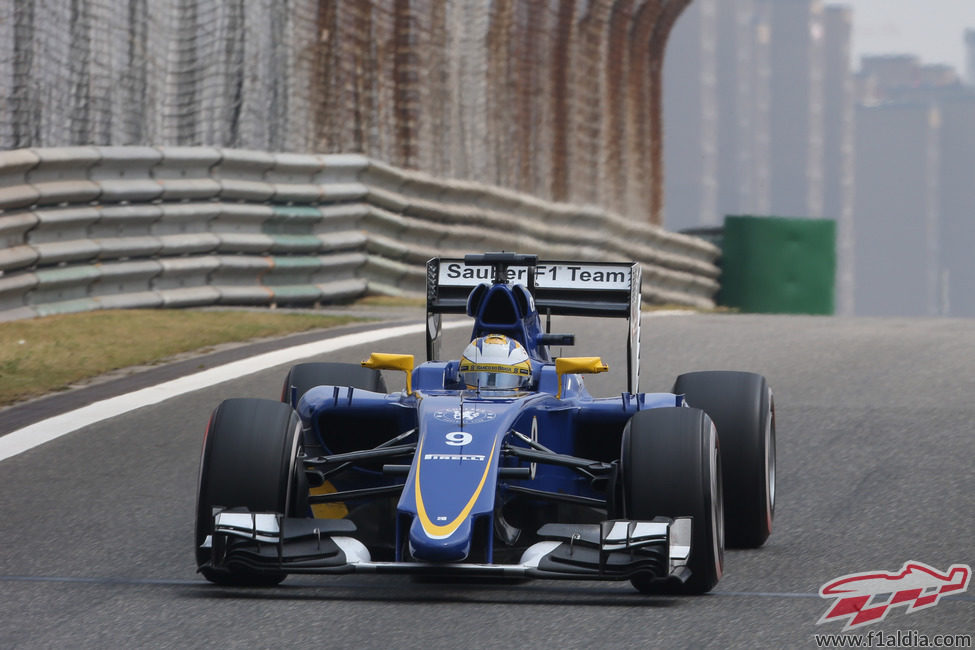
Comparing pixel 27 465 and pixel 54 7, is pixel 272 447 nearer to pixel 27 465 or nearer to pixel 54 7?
Answer: pixel 27 465

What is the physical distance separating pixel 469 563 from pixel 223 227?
10.5 meters

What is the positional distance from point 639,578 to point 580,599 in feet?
0.73

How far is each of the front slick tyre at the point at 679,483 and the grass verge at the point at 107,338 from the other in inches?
216

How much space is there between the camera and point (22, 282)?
Answer: 44.9ft

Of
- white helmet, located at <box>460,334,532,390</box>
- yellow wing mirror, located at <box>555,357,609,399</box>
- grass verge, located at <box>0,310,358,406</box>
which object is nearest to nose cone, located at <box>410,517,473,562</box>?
yellow wing mirror, located at <box>555,357,609,399</box>

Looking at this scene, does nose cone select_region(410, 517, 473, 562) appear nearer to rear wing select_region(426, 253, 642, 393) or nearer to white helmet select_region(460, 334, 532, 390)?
white helmet select_region(460, 334, 532, 390)

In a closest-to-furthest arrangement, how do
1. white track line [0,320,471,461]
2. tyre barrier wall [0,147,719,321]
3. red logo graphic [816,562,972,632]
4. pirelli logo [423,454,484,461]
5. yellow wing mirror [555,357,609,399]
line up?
1. red logo graphic [816,562,972,632]
2. pirelli logo [423,454,484,461]
3. yellow wing mirror [555,357,609,399]
4. white track line [0,320,471,461]
5. tyre barrier wall [0,147,719,321]

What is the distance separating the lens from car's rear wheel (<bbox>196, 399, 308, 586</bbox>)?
21.2ft

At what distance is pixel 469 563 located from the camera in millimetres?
6164

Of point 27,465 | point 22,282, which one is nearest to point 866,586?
point 27,465

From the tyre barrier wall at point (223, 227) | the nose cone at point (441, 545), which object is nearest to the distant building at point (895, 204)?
the tyre barrier wall at point (223, 227)

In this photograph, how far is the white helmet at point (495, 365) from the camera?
24.0 ft

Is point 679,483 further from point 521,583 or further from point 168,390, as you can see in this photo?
point 168,390

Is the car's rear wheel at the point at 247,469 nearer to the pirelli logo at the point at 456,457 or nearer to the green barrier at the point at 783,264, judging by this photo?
the pirelli logo at the point at 456,457
